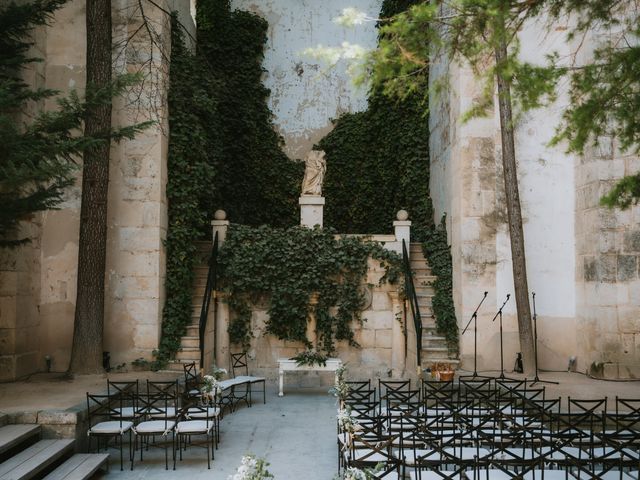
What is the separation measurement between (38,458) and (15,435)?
1.60 ft

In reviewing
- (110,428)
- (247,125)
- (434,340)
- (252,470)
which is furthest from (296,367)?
(247,125)

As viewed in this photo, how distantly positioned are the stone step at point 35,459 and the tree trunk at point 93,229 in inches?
127

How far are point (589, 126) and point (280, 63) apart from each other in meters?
12.3

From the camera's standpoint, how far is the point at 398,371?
37.5 feet

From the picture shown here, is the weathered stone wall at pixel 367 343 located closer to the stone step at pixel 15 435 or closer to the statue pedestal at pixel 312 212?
the statue pedestal at pixel 312 212

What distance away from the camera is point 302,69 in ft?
53.4

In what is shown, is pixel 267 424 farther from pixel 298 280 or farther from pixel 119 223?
pixel 119 223

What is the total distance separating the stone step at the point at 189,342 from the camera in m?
10.5

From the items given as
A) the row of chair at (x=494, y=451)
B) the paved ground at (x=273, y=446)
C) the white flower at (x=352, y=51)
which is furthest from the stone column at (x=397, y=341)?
the white flower at (x=352, y=51)

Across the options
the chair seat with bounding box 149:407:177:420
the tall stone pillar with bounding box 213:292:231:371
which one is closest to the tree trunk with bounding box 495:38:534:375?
the tall stone pillar with bounding box 213:292:231:371

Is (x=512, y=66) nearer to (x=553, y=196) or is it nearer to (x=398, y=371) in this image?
(x=553, y=196)

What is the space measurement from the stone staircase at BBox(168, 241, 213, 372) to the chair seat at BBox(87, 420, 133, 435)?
3.55 m

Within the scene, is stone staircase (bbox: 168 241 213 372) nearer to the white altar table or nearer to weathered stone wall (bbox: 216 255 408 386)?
weathered stone wall (bbox: 216 255 408 386)

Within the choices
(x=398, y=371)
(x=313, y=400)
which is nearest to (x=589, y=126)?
(x=313, y=400)
